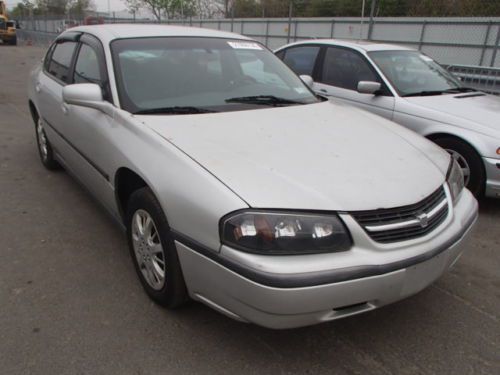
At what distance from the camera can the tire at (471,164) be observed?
4148mm

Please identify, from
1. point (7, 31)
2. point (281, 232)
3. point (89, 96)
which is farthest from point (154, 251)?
point (7, 31)

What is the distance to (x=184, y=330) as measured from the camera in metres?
2.46

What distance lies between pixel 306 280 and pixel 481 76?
26.7 feet

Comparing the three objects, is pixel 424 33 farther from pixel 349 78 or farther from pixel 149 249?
pixel 149 249

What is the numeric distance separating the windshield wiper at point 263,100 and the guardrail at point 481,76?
6.01m

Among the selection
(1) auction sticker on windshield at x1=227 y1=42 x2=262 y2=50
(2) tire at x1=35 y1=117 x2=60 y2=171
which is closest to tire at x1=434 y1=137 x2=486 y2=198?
(1) auction sticker on windshield at x1=227 y1=42 x2=262 y2=50

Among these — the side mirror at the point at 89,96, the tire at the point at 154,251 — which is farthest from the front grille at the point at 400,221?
the side mirror at the point at 89,96

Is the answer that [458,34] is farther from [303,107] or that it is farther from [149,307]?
[149,307]

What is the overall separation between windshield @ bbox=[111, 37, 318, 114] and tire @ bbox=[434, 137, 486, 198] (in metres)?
1.70

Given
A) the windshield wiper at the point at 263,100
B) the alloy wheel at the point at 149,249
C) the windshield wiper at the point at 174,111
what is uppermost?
the windshield wiper at the point at 263,100

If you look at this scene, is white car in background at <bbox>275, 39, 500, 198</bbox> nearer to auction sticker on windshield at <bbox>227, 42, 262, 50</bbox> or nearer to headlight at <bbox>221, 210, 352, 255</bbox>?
auction sticker on windshield at <bbox>227, 42, 262, 50</bbox>

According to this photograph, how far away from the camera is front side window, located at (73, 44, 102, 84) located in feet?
10.8

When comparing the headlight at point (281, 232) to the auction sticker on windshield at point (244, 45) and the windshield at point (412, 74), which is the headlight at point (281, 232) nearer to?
the auction sticker on windshield at point (244, 45)

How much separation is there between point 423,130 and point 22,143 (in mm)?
5132
